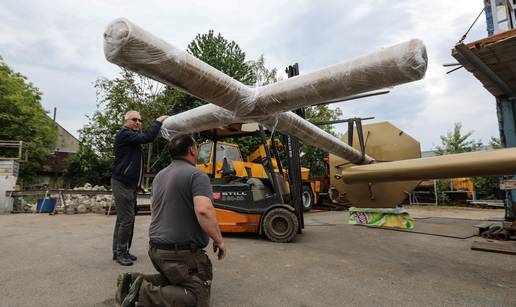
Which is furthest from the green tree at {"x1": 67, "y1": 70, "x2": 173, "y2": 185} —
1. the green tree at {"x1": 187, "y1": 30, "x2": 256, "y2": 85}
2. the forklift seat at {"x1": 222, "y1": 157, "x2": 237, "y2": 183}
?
the forklift seat at {"x1": 222, "y1": 157, "x2": 237, "y2": 183}

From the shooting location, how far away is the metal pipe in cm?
243

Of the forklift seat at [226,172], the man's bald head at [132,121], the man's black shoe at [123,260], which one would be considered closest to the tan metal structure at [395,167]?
the forklift seat at [226,172]

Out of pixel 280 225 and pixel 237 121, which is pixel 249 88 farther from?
pixel 280 225

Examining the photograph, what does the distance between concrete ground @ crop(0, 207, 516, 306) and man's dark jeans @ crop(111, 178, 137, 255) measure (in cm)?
30

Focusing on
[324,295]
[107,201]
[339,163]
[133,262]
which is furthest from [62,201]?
[324,295]

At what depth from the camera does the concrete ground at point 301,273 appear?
269 centimetres

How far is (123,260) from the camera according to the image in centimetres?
360

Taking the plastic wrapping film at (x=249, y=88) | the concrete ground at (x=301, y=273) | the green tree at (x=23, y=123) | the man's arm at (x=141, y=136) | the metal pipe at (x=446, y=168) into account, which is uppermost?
the green tree at (x=23, y=123)

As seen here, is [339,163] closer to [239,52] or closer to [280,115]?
[280,115]

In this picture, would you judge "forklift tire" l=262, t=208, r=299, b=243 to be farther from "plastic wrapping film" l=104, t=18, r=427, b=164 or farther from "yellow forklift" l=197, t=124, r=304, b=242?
"plastic wrapping film" l=104, t=18, r=427, b=164

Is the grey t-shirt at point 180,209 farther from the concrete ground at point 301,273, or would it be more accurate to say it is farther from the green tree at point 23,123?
the green tree at point 23,123

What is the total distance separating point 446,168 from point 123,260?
12.0ft

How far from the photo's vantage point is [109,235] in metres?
5.73

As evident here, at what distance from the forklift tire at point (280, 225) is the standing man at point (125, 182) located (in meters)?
2.46
